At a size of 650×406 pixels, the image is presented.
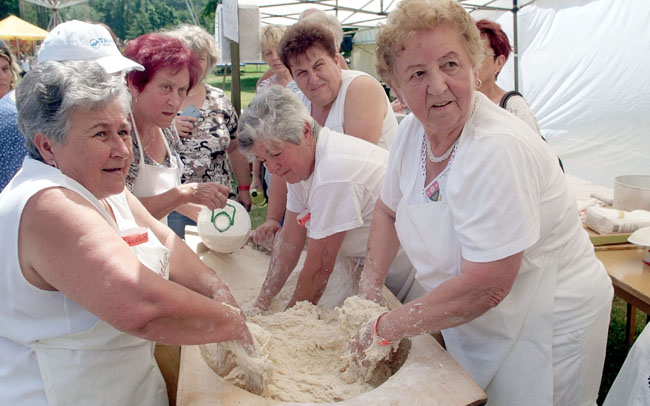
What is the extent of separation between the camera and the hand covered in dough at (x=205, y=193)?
259 centimetres

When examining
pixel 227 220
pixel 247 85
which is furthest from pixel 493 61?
pixel 247 85

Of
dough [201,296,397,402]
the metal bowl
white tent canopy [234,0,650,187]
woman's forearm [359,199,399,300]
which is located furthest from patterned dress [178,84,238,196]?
white tent canopy [234,0,650,187]

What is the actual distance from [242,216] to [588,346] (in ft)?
5.96

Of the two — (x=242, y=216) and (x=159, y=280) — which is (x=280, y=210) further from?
(x=159, y=280)

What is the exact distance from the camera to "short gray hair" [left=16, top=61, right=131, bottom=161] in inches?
53.0

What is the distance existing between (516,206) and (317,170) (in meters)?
0.96

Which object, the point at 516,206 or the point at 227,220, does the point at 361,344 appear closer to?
the point at 516,206

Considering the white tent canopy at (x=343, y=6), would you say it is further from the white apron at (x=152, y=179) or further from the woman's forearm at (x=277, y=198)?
the white apron at (x=152, y=179)

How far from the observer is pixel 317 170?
213 centimetres

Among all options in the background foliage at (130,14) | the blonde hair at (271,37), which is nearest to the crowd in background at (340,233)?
the blonde hair at (271,37)

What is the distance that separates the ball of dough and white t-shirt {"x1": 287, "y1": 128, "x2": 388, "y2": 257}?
0.60 meters

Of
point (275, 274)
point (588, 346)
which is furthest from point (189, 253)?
point (588, 346)

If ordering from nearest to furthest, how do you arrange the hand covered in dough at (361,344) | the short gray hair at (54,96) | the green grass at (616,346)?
1. the short gray hair at (54,96)
2. the hand covered in dough at (361,344)
3. the green grass at (616,346)

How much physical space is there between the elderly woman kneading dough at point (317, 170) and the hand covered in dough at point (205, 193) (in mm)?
487
